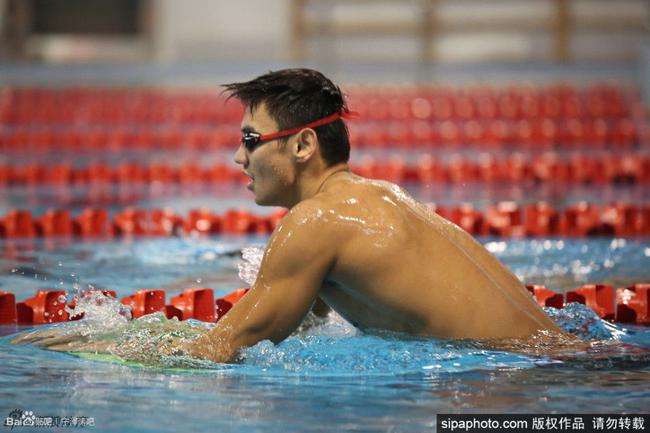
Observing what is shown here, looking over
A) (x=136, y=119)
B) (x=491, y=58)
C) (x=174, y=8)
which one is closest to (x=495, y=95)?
(x=491, y=58)

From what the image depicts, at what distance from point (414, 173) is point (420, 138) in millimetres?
3226

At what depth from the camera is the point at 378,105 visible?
16.1 meters

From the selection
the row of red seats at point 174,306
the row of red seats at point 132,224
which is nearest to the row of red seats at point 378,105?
the row of red seats at point 132,224

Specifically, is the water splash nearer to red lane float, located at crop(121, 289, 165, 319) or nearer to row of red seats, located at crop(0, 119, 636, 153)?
red lane float, located at crop(121, 289, 165, 319)

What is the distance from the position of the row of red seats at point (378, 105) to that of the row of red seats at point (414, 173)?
4388 millimetres

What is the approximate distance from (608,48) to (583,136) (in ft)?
25.5

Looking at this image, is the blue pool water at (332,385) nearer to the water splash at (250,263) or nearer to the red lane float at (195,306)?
the water splash at (250,263)

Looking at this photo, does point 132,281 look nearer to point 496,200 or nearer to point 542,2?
point 496,200

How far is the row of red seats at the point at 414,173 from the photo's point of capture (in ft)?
32.6

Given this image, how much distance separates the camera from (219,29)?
20672mm

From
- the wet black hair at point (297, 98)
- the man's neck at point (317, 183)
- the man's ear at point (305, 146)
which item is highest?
the wet black hair at point (297, 98)

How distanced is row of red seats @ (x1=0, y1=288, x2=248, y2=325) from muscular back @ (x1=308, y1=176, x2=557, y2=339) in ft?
3.86

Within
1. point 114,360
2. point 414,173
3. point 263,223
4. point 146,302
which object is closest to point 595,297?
point 146,302

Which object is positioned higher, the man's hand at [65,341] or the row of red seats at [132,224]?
the man's hand at [65,341]
